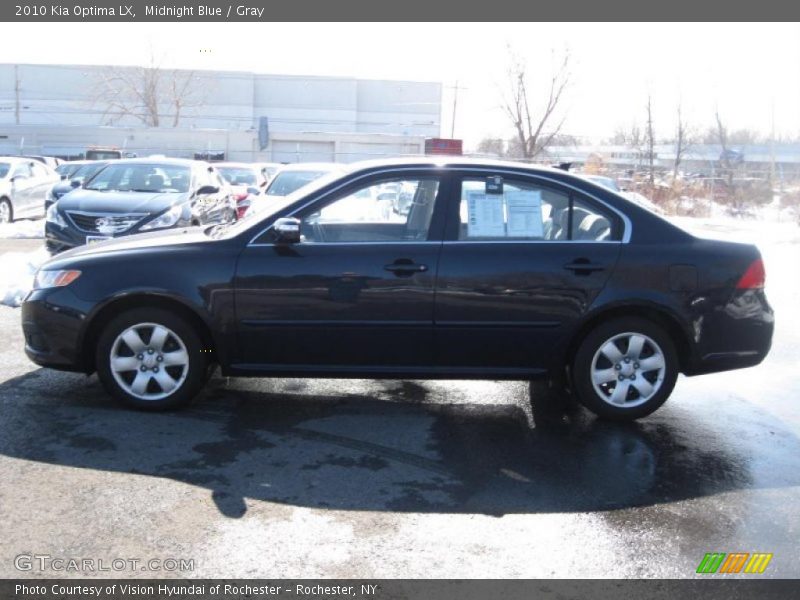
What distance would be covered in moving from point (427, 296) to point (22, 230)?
1385cm

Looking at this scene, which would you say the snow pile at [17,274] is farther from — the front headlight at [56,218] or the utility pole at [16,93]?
the utility pole at [16,93]

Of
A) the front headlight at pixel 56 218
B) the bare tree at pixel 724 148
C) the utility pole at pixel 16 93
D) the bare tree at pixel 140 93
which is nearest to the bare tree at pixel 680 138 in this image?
the bare tree at pixel 724 148

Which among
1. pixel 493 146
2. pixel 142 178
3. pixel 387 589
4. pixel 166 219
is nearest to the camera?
pixel 387 589

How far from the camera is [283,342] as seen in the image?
5430 mm

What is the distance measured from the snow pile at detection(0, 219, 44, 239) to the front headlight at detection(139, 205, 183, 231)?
229 inches

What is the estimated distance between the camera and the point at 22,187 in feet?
62.3

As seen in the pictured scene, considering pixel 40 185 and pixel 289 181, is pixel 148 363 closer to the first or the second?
pixel 289 181

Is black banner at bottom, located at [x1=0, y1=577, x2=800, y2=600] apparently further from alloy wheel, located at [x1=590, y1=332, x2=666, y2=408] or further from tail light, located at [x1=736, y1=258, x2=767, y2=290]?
tail light, located at [x1=736, y1=258, x2=767, y2=290]

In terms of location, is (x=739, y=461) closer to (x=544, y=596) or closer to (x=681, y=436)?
(x=681, y=436)

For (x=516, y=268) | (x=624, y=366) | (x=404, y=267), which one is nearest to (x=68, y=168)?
(x=404, y=267)

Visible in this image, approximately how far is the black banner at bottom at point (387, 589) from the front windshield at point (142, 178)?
9.05m

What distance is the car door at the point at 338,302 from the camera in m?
5.37

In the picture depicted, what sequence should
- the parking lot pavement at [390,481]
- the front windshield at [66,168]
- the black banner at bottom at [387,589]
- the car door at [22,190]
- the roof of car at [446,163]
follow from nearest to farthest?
the black banner at bottom at [387,589] < the parking lot pavement at [390,481] < the roof of car at [446,163] < the car door at [22,190] < the front windshield at [66,168]

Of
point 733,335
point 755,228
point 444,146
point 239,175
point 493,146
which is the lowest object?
point 733,335
